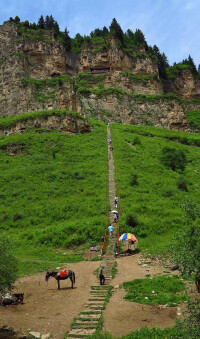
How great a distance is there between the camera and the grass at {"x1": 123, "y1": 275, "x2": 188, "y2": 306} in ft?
38.5

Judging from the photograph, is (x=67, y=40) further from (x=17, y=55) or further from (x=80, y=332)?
(x=80, y=332)

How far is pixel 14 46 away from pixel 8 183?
156ft

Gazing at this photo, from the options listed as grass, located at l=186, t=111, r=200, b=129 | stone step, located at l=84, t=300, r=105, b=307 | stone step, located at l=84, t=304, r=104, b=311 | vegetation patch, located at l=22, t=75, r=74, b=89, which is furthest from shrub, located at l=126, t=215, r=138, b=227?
grass, located at l=186, t=111, r=200, b=129

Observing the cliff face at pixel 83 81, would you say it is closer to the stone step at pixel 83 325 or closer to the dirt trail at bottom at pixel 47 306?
the dirt trail at bottom at pixel 47 306

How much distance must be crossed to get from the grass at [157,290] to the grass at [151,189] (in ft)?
7.89

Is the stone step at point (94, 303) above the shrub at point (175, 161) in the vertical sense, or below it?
below

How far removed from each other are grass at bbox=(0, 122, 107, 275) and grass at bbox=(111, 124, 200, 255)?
93.0 inches

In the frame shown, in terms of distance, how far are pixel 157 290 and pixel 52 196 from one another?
56.7 feet

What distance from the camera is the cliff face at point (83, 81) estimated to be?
5831 centimetres

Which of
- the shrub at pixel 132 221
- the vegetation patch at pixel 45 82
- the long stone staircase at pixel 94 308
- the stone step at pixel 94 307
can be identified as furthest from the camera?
the vegetation patch at pixel 45 82

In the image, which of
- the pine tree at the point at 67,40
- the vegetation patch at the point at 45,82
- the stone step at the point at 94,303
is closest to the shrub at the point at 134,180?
the stone step at the point at 94,303

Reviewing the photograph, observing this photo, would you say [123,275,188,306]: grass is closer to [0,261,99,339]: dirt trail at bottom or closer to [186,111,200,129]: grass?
[0,261,99,339]: dirt trail at bottom

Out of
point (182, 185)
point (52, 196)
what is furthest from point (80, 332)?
point (182, 185)

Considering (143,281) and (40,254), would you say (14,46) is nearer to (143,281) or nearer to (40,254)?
(40,254)
